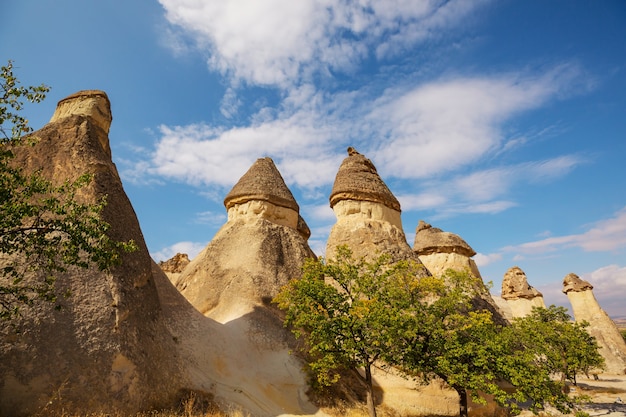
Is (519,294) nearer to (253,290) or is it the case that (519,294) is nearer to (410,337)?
(410,337)

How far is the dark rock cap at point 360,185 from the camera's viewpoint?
22.0 metres

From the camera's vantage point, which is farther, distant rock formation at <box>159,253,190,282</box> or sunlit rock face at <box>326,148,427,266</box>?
distant rock formation at <box>159,253,190,282</box>

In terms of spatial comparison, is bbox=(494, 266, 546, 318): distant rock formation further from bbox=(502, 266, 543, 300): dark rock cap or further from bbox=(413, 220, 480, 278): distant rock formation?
bbox=(413, 220, 480, 278): distant rock formation

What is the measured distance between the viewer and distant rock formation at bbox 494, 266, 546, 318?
39.5 meters

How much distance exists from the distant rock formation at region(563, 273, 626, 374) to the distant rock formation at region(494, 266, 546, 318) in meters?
4.64

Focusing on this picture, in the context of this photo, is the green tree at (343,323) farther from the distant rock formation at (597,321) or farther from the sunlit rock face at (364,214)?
the distant rock formation at (597,321)

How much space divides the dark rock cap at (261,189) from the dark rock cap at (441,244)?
11946 millimetres

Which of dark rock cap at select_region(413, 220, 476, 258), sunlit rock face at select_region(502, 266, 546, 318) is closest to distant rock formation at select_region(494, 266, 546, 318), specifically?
sunlit rock face at select_region(502, 266, 546, 318)

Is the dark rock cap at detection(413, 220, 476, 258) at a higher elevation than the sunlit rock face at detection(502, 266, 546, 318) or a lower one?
higher

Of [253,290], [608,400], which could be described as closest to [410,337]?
[253,290]

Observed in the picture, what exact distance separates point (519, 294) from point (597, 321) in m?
8.81

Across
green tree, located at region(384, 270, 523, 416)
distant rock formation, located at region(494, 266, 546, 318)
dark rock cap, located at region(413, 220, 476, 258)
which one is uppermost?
dark rock cap, located at region(413, 220, 476, 258)

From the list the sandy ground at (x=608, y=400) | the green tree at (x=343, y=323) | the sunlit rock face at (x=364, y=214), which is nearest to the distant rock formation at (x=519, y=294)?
the sandy ground at (x=608, y=400)

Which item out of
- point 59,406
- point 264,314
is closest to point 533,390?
point 264,314
